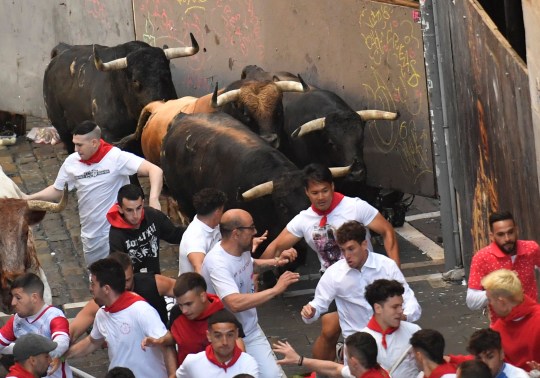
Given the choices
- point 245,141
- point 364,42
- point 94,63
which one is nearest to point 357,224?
point 245,141

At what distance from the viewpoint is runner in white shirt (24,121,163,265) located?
13.4 metres

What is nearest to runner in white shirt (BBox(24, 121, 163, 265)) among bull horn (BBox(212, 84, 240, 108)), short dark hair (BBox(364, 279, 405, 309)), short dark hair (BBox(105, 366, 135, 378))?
bull horn (BBox(212, 84, 240, 108))

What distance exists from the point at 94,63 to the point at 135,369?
9.76 meters

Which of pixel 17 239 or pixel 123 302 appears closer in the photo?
pixel 123 302

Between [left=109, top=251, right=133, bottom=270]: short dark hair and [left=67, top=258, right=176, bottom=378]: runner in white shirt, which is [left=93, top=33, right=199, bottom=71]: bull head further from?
[left=67, top=258, right=176, bottom=378]: runner in white shirt

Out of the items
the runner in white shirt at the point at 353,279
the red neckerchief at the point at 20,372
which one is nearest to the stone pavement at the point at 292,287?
the runner in white shirt at the point at 353,279

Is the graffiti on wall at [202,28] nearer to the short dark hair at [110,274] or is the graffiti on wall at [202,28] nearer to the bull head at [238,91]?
the bull head at [238,91]

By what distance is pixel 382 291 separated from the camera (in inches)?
376

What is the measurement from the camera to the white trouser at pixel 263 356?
10.9 m

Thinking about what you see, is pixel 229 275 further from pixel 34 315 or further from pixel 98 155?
pixel 98 155

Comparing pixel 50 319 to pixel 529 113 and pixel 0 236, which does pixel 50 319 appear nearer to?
pixel 0 236

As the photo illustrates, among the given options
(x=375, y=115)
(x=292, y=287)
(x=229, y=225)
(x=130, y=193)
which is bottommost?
(x=292, y=287)

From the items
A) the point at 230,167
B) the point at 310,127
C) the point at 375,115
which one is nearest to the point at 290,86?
the point at 310,127

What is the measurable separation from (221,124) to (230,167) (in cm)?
105
